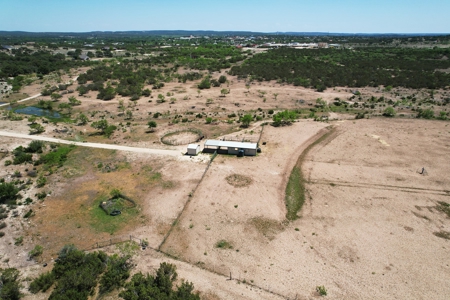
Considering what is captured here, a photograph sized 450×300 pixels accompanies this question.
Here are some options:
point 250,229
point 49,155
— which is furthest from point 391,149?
point 49,155

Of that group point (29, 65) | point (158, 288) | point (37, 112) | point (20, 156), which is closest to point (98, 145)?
point (20, 156)

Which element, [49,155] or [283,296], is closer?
[283,296]

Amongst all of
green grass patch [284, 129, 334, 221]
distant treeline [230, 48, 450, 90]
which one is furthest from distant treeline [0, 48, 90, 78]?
green grass patch [284, 129, 334, 221]

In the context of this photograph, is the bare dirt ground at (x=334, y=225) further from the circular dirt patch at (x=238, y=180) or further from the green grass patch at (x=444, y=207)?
the green grass patch at (x=444, y=207)

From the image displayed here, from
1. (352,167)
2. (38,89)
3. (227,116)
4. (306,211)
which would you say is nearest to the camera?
(306,211)

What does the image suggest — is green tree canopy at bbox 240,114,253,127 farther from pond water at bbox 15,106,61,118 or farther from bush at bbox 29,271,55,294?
pond water at bbox 15,106,61,118

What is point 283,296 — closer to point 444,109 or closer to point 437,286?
point 437,286

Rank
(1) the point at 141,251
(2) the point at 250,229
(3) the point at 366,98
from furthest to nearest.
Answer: (3) the point at 366,98 → (2) the point at 250,229 → (1) the point at 141,251
